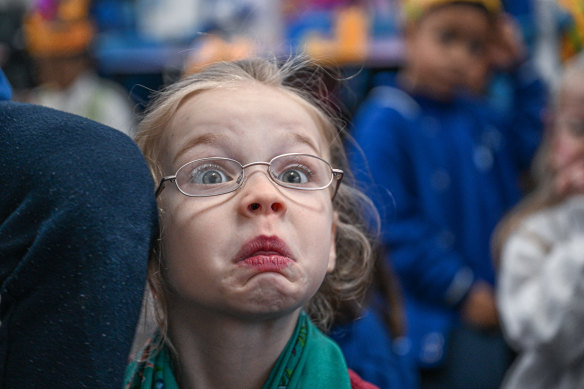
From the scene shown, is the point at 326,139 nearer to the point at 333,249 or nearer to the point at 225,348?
the point at 333,249

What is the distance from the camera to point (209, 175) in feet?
3.20

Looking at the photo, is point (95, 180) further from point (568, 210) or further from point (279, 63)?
point (568, 210)

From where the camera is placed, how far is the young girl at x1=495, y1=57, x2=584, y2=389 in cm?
180

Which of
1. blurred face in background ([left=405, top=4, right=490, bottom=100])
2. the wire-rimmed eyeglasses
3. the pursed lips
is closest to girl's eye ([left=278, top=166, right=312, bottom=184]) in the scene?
the wire-rimmed eyeglasses

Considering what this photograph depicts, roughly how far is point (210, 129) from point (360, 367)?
0.92 metres

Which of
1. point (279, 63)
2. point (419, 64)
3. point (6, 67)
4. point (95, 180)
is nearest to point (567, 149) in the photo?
point (419, 64)

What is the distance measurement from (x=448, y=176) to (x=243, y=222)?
1.63m

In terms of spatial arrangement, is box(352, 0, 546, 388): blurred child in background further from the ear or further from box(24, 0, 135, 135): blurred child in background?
box(24, 0, 135, 135): blurred child in background

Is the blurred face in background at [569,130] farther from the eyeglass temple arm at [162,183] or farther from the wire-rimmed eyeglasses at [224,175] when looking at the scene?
the eyeglass temple arm at [162,183]

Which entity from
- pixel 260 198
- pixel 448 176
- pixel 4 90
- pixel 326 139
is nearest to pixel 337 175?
pixel 326 139

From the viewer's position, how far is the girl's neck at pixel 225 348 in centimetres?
96

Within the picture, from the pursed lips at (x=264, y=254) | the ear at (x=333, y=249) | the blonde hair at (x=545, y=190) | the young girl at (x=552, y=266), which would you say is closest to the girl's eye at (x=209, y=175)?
the pursed lips at (x=264, y=254)

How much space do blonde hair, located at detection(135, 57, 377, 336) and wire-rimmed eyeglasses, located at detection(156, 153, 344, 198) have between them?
0.06 m

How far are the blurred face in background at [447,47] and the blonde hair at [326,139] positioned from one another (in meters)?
1.29
